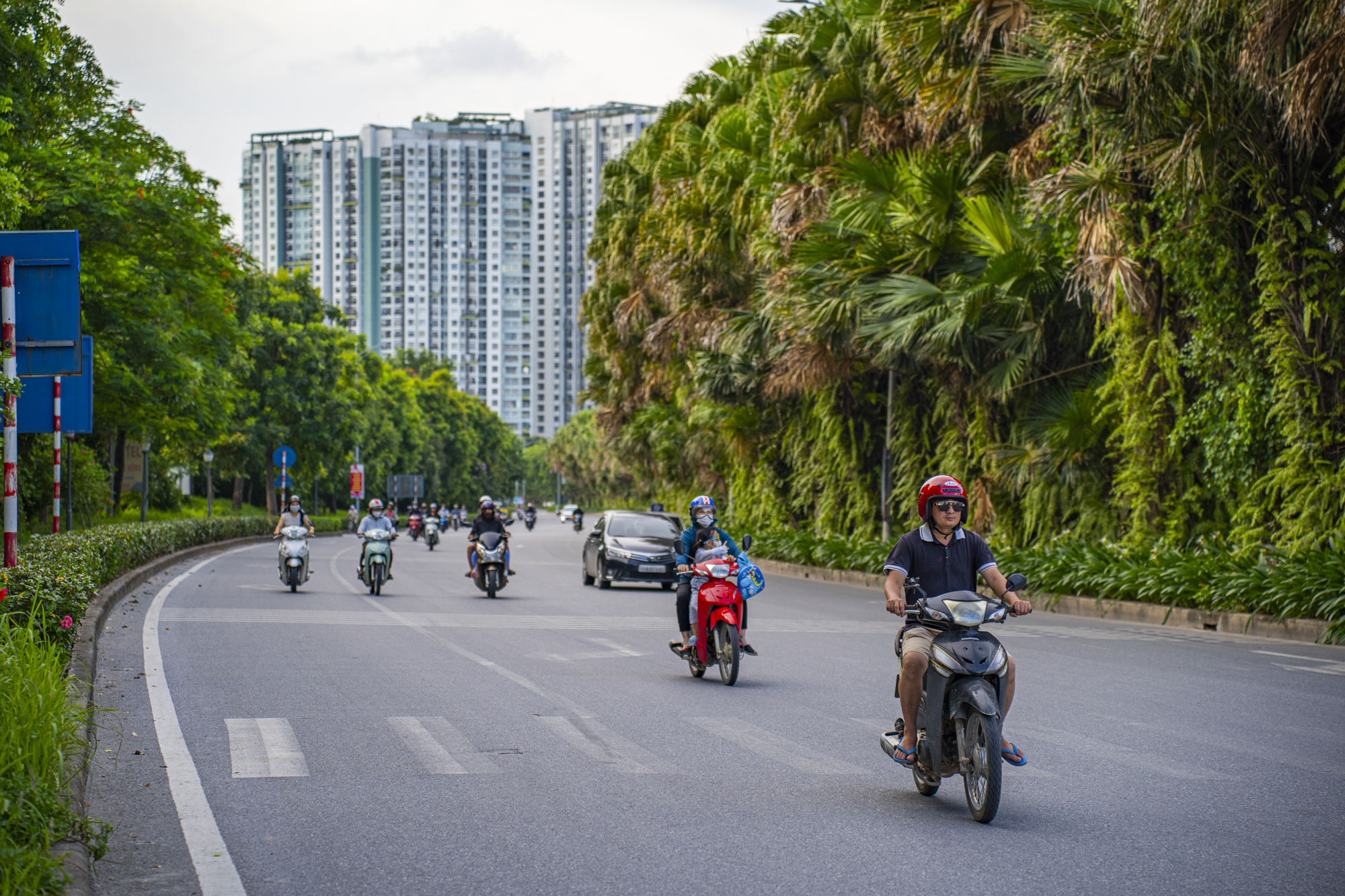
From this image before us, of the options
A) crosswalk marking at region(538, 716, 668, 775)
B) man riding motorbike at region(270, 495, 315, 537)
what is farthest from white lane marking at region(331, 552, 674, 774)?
man riding motorbike at region(270, 495, 315, 537)

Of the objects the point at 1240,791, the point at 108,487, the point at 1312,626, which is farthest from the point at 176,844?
the point at 108,487

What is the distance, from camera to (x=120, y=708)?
9141mm

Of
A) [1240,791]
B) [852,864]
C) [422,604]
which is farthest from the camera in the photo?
[422,604]

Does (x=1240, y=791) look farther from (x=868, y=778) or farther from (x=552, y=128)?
(x=552, y=128)

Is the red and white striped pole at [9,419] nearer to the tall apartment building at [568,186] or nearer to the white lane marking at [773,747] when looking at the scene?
the white lane marking at [773,747]

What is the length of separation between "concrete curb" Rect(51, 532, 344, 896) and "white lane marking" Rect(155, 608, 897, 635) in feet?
4.83

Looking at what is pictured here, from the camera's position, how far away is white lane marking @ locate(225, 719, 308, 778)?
712 centimetres

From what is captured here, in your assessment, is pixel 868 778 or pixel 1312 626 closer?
pixel 868 778

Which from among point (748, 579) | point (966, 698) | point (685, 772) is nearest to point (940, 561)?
point (966, 698)

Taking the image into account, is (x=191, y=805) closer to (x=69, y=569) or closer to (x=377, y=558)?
(x=69, y=569)

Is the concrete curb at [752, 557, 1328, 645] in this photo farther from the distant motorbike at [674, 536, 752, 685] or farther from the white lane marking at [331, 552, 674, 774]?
the white lane marking at [331, 552, 674, 774]

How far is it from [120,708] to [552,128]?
6737 inches

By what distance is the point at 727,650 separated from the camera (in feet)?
36.8

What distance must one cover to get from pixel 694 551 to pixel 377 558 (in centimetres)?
1111
